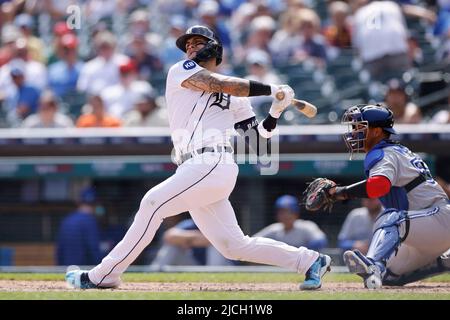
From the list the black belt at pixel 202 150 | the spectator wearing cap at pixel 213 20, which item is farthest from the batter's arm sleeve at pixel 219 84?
the spectator wearing cap at pixel 213 20

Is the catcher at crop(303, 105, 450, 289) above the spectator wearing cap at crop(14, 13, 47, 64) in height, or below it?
below

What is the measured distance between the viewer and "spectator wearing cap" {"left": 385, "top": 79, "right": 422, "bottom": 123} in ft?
32.5

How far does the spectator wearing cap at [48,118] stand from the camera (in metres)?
10.7

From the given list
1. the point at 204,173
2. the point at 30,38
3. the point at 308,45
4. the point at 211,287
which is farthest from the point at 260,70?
the point at 204,173

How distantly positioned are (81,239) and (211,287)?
3.58 meters

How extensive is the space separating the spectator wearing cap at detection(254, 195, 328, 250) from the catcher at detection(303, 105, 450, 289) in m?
2.90

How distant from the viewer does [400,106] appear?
32.6ft

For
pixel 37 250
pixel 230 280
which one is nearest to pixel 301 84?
pixel 37 250

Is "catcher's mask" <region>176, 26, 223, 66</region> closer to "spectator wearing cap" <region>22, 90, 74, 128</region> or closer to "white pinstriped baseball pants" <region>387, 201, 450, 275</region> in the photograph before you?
"white pinstriped baseball pants" <region>387, 201, 450, 275</region>

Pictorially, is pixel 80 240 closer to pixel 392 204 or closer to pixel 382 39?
pixel 382 39

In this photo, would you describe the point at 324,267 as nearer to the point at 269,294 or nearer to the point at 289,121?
the point at 269,294

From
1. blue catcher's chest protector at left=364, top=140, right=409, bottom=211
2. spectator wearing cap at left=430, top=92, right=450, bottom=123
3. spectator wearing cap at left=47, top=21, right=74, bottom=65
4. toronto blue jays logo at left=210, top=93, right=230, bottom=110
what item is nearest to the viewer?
toronto blue jays logo at left=210, top=93, right=230, bottom=110

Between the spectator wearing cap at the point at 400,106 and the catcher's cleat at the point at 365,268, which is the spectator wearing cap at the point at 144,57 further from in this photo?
the catcher's cleat at the point at 365,268

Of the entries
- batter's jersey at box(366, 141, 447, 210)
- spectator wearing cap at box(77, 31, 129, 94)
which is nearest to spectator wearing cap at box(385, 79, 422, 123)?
spectator wearing cap at box(77, 31, 129, 94)
